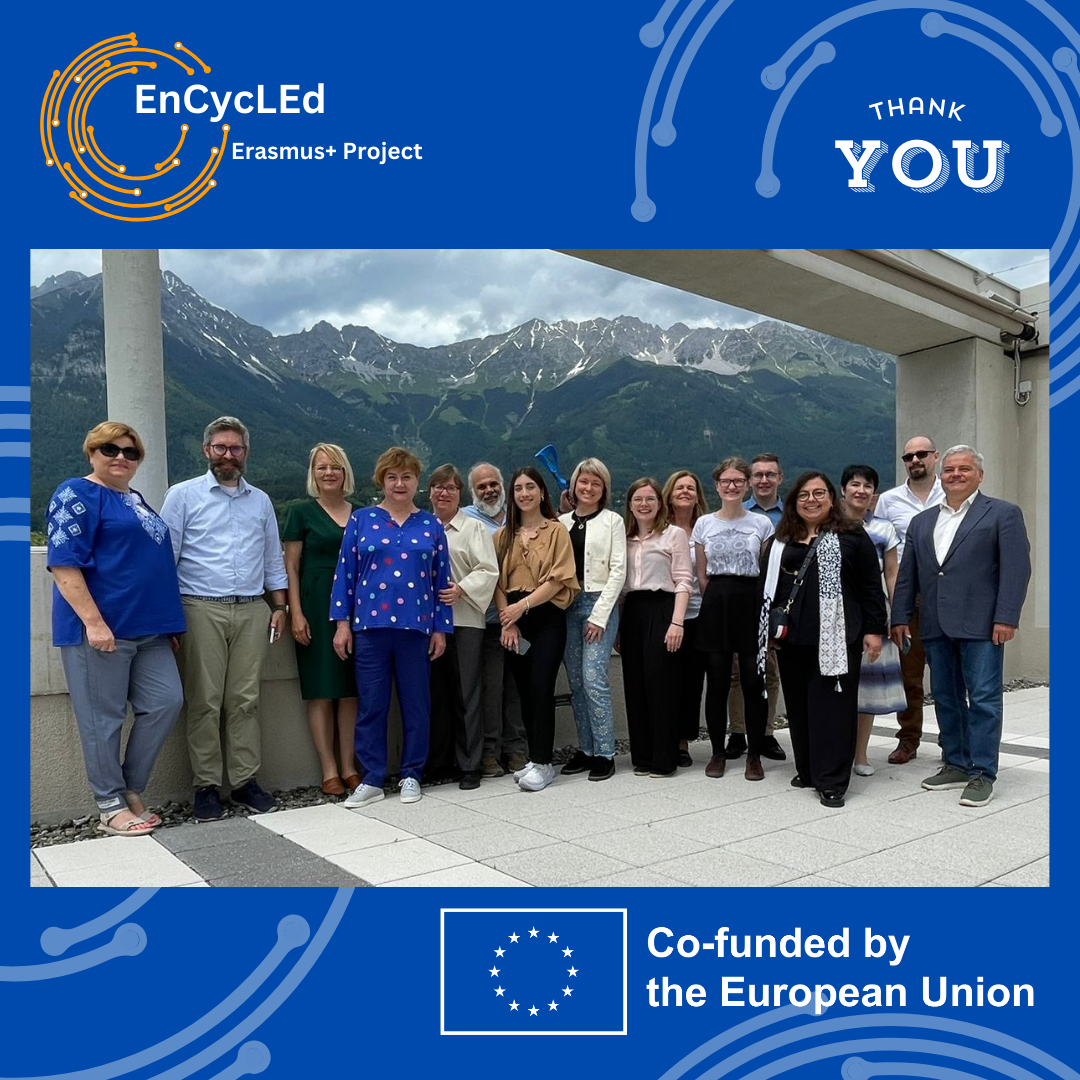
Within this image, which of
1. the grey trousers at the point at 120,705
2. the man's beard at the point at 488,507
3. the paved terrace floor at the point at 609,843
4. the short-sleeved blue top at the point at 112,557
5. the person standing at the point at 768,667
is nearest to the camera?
the paved terrace floor at the point at 609,843

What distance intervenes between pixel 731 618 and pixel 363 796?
77.7 inches

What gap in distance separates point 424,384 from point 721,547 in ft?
134

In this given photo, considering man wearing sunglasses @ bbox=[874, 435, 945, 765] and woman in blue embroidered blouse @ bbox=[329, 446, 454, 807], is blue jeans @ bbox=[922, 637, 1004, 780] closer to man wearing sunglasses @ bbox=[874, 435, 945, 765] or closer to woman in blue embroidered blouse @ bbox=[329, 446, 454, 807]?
man wearing sunglasses @ bbox=[874, 435, 945, 765]

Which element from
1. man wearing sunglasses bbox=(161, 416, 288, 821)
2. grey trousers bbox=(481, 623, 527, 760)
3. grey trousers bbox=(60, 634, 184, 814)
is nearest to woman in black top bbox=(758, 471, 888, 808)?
grey trousers bbox=(481, 623, 527, 760)

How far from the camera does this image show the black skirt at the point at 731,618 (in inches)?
176

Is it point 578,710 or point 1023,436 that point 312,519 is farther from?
point 1023,436

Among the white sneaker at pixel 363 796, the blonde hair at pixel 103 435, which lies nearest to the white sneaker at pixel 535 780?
the white sneaker at pixel 363 796

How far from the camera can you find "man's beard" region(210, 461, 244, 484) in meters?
3.86

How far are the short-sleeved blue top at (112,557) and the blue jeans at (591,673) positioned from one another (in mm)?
1931

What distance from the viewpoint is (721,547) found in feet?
14.9

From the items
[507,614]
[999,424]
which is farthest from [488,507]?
[999,424]

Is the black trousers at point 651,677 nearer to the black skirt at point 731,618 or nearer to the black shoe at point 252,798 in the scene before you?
the black skirt at point 731,618

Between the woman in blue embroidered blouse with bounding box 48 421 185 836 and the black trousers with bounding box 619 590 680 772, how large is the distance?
219cm

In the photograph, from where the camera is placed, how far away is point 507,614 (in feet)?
14.4
